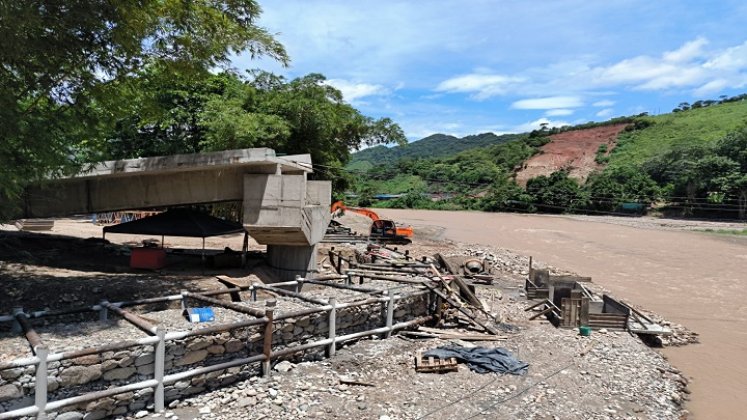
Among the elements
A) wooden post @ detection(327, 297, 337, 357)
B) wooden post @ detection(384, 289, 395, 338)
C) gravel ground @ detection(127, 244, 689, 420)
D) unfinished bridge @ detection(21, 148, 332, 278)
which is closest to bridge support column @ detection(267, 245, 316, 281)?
unfinished bridge @ detection(21, 148, 332, 278)

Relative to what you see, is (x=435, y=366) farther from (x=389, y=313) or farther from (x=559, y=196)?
(x=559, y=196)

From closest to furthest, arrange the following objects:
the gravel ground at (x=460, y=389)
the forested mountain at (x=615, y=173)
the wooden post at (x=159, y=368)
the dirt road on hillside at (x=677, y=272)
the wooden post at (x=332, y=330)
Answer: the wooden post at (x=159, y=368)
the gravel ground at (x=460, y=389)
the wooden post at (x=332, y=330)
the dirt road on hillside at (x=677, y=272)
the forested mountain at (x=615, y=173)

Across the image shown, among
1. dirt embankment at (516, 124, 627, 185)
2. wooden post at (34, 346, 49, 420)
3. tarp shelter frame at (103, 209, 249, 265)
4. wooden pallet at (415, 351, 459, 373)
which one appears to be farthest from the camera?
dirt embankment at (516, 124, 627, 185)

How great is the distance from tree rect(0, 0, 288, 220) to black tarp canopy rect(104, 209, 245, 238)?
191 inches

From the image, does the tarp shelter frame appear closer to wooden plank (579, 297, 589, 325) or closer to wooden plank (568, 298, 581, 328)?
wooden plank (568, 298, 581, 328)

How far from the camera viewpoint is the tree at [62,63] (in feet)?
24.6

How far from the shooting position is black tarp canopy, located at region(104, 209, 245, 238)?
15.1m

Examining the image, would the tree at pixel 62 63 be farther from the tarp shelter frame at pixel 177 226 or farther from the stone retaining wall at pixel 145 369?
the tarp shelter frame at pixel 177 226

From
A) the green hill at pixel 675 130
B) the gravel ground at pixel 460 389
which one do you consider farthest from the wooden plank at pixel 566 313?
the green hill at pixel 675 130

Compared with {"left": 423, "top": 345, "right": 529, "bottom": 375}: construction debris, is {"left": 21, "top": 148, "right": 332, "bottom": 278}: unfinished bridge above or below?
above

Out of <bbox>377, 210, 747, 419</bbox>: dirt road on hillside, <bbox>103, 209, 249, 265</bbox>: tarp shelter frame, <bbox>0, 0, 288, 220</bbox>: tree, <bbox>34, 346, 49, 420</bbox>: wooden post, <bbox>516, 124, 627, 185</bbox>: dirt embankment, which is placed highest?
<bbox>516, 124, 627, 185</bbox>: dirt embankment

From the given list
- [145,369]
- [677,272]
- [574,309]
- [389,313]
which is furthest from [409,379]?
[677,272]

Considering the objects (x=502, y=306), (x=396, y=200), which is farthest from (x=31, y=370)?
(x=396, y=200)

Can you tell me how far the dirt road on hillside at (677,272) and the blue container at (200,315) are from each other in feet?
30.2
